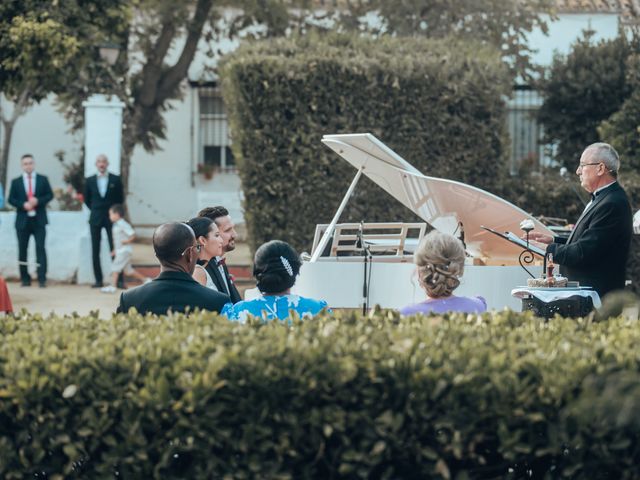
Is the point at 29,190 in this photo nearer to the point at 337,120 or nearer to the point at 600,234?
the point at 337,120

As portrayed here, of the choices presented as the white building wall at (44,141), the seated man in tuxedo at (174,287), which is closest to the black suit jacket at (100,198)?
the seated man in tuxedo at (174,287)

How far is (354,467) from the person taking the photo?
423 cm

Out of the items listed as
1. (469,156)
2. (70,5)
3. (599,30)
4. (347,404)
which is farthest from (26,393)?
(599,30)

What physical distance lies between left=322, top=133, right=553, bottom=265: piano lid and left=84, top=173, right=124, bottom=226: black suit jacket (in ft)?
24.5

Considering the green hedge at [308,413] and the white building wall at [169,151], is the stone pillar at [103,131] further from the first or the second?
the green hedge at [308,413]

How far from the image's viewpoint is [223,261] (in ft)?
25.0

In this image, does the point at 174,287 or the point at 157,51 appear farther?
the point at 157,51

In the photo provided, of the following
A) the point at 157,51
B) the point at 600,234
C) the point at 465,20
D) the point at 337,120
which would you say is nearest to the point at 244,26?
the point at 157,51

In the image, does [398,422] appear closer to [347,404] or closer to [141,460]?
[347,404]

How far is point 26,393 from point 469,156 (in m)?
11.6

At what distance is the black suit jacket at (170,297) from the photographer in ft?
A: 19.7

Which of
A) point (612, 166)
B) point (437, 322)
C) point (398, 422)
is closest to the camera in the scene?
point (398, 422)

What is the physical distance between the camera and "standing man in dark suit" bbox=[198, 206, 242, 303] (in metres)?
7.29

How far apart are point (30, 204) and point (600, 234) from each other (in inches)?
412
